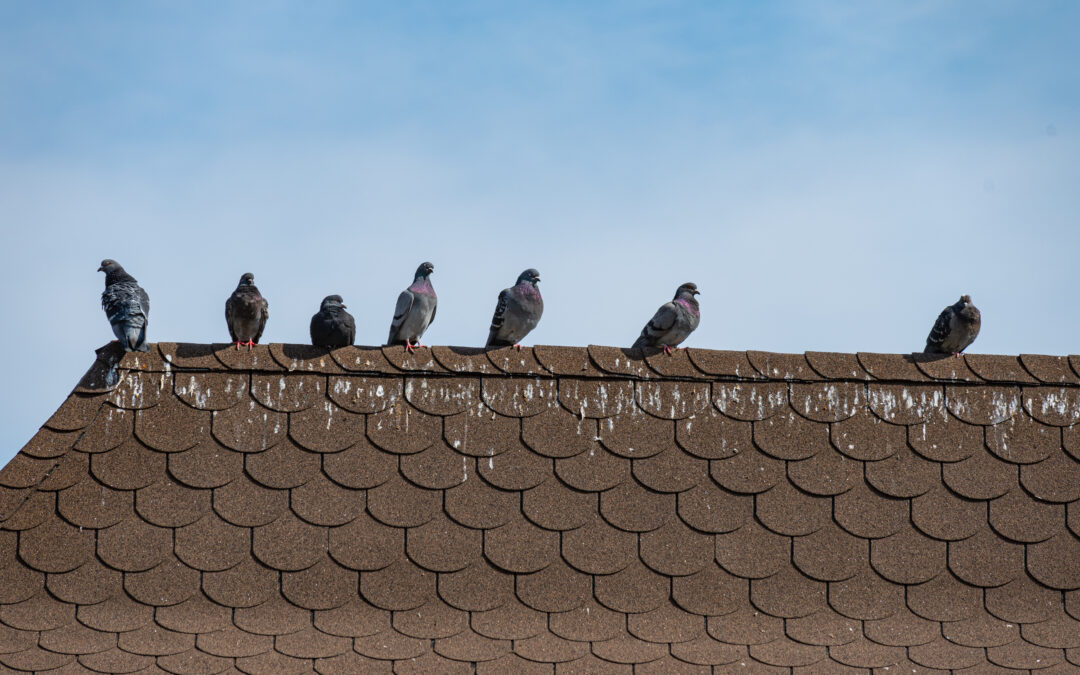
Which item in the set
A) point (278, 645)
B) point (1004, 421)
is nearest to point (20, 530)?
point (278, 645)

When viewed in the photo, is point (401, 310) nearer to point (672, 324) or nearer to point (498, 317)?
point (498, 317)

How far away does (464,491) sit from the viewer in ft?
13.8

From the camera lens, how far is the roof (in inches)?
154

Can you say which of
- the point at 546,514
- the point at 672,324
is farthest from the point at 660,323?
the point at 546,514

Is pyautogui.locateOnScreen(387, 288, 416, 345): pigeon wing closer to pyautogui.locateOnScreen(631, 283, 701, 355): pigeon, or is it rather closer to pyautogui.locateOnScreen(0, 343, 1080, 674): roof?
pyautogui.locateOnScreen(631, 283, 701, 355): pigeon

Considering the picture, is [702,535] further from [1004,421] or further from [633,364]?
[1004,421]

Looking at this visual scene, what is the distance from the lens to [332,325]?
6379 mm

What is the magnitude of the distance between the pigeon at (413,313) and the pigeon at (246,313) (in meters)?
0.92

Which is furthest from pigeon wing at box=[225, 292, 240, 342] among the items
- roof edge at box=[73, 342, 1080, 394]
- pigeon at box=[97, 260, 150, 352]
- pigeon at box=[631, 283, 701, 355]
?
pigeon at box=[631, 283, 701, 355]

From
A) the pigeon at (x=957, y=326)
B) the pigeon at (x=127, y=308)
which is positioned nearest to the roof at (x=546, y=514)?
the pigeon at (x=127, y=308)

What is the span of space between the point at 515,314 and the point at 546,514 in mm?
2880

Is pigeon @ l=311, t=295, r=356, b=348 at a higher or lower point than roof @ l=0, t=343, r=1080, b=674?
higher

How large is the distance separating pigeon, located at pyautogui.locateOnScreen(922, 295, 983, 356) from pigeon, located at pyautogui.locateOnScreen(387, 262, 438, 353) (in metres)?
3.03

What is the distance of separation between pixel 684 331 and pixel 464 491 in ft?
9.33
